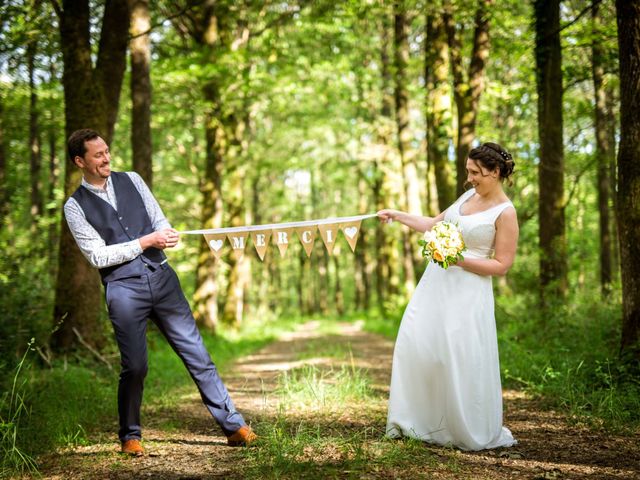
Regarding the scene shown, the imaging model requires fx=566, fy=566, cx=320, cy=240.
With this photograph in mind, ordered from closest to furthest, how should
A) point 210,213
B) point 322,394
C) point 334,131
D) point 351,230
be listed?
point 351,230, point 322,394, point 210,213, point 334,131

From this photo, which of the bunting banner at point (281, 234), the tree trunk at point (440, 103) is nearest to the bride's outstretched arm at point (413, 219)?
the bunting banner at point (281, 234)

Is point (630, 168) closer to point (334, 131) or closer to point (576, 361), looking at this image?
point (576, 361)

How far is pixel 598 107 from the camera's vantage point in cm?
1249

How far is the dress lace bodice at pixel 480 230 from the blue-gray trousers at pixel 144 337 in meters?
2.43

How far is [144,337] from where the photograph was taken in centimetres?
459

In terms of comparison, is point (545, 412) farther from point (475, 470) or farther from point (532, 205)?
point (532, 205)

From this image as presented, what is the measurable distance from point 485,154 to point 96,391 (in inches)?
202

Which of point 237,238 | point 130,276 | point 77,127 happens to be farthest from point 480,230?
point 77,127

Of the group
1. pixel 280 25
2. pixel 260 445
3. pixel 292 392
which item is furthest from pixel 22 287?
pixel 280 25

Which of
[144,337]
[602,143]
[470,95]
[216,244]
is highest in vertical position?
[470,95]

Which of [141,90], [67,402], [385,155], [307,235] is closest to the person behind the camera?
[307,235]

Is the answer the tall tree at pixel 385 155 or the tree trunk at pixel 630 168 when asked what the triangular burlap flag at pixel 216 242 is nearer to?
the tree trunk at pixel 630 168

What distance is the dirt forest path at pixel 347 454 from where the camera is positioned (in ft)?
12.6

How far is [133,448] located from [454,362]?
2677 mm
